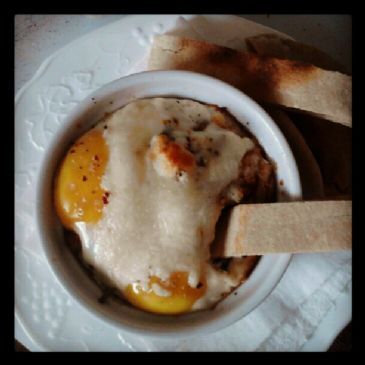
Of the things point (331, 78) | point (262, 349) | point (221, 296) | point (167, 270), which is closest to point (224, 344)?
point (262, 349)

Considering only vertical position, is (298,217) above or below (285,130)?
below

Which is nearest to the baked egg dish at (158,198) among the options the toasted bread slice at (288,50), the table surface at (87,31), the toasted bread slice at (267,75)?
the toasted bread slice at (267,75)

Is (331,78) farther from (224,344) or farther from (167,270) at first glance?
(224,344)

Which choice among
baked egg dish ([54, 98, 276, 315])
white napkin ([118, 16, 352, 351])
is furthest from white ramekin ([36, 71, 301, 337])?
white napkin ([118, 16, 352, 351])

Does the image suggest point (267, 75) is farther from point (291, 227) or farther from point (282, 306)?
point (282, 306)

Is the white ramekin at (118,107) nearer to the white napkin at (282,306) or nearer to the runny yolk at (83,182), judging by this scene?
the runny yolk at (83,182)
